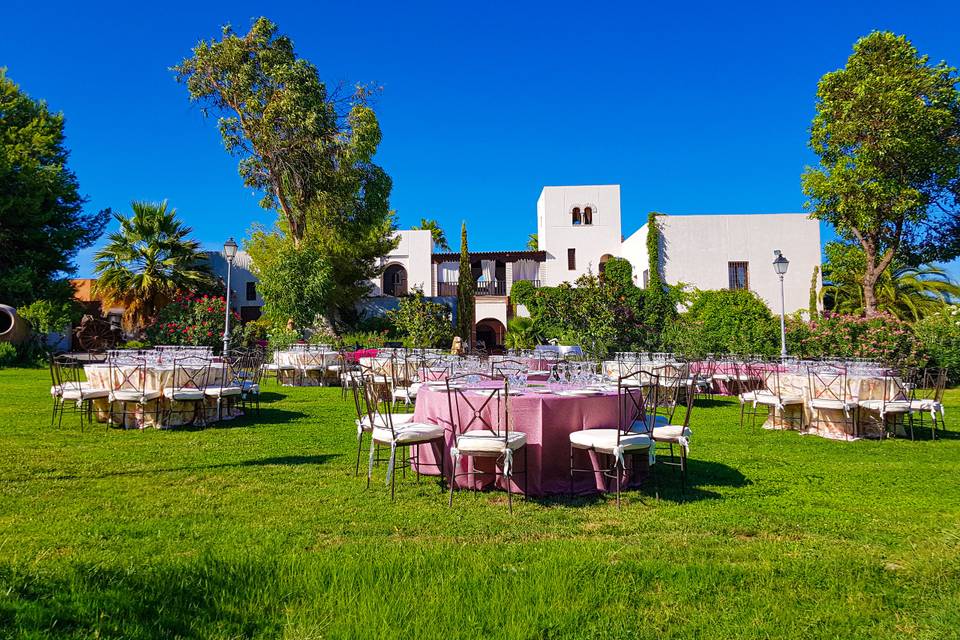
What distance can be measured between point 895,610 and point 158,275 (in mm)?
27648

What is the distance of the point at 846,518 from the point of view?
438cm

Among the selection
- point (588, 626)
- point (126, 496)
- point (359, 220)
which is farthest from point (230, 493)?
point (359, 220)

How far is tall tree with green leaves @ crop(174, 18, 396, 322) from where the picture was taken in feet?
73.5

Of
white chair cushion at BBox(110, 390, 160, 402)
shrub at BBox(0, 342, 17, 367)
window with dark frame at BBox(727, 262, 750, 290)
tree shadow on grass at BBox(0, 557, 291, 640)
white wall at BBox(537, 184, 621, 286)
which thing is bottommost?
tree shadow on grass at BBox(0, 557, 291, 640)

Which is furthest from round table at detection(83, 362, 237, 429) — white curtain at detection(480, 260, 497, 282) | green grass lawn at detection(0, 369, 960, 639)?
white curtain at detection(480, 260, 497, 282)

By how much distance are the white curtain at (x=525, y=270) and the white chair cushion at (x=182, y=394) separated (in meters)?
23.5

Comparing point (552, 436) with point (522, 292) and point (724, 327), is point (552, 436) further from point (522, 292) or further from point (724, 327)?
point (522, 292)

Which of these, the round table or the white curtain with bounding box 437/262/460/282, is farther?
the white curtain with bounding box 437/262/460/282

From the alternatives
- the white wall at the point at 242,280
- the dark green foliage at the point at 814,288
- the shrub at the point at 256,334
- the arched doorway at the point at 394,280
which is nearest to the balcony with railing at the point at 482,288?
the arched doorway at the point at 394,280

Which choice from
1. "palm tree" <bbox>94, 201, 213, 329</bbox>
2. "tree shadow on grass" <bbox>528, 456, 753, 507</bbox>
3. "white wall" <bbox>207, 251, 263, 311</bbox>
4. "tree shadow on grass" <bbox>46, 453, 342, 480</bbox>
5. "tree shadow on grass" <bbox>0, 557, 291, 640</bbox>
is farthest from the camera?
"white wall" <bbox>207, 251, 263, 311</bbox>

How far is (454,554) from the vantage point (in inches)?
137

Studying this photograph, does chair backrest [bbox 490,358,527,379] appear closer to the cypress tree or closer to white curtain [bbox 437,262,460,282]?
the cypress tree

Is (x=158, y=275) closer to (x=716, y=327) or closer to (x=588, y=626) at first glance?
(x=716, y=327)

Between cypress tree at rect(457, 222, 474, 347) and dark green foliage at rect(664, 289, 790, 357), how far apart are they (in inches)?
389
